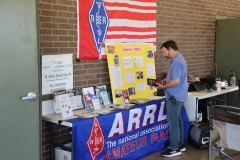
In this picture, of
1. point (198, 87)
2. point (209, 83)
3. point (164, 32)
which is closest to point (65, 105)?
point (164, 32)

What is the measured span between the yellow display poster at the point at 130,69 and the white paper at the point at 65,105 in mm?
844

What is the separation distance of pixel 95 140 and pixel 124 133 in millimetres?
520

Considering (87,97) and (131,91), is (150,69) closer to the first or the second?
(131,91)

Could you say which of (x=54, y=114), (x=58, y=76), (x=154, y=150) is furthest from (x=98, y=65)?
(x=154, y=150)

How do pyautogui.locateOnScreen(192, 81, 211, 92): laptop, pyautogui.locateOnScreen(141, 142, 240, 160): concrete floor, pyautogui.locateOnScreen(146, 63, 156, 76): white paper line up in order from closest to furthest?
pyautogui.locateOnScreen(141, 142, 240, 160): concrete floor
pyautogui.locateOnScreen(146, 63, 156, 76): white paper
pyautogui.locateOnScreen(192, 81, 211, 92): laptop

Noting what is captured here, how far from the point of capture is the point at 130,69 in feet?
14.1

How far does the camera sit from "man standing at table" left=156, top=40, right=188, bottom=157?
12.4 ft

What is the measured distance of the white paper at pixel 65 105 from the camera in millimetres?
3240

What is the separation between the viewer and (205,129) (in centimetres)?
430

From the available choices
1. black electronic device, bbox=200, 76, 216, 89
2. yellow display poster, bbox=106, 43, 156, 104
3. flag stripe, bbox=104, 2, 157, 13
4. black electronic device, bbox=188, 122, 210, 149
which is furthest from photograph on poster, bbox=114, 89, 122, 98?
black electronic device, bbox=200, 76, 216, 89

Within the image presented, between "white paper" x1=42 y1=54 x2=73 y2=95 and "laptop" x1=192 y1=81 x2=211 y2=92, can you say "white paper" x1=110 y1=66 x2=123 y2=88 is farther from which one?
"laptop" x1=192 y1=81 x2=211 y2=92

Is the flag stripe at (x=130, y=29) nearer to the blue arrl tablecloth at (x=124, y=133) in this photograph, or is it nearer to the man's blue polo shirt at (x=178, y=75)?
the man's blue polo shirt at (x=178, y=75)

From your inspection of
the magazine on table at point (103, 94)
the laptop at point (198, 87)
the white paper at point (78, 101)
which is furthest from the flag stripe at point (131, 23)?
the laptop at point (198, 87)

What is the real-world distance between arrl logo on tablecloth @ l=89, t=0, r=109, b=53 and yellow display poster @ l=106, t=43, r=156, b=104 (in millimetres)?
165
